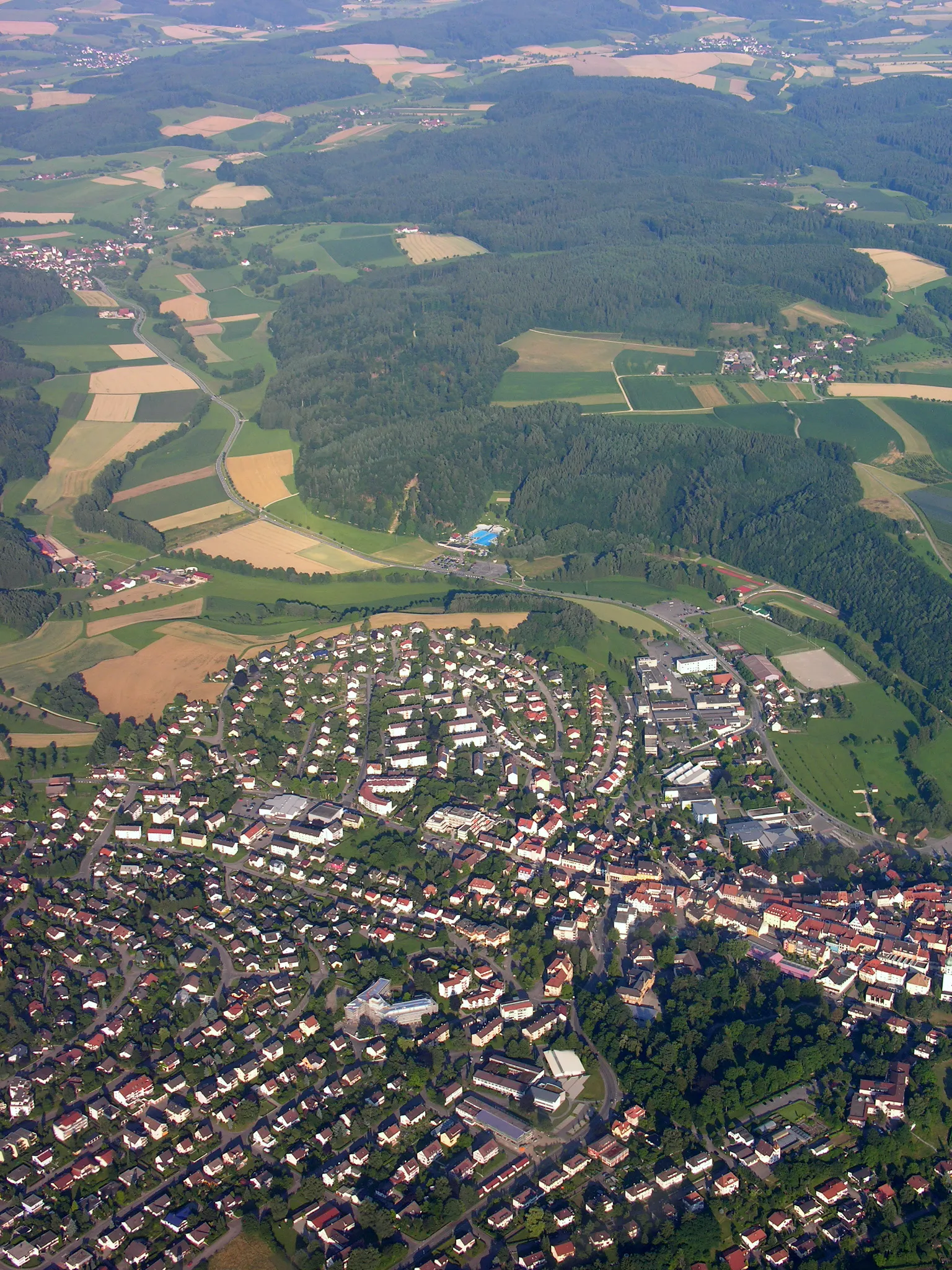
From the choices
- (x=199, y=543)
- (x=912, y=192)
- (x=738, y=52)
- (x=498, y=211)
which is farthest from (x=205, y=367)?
(x=738, y=52)

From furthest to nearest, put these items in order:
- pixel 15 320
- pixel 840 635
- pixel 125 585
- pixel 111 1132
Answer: pixel 15 320, pixel 125 585, pixel 840 635, pixel 111 1132

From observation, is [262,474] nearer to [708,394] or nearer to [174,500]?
[174,500]

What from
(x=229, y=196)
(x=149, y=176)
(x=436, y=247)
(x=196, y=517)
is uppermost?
(x=149, y=176)

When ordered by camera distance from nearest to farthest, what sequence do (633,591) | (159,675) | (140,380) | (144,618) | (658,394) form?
(159,675)
(144,618)
(633,591)
(658,394)
(140,380)

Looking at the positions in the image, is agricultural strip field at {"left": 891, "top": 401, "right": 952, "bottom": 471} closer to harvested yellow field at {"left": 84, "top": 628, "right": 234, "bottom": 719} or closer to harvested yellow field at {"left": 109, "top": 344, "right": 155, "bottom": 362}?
harvested yellow field at {"left": 84, "top": 628, "right": 234, "bottom": 719}

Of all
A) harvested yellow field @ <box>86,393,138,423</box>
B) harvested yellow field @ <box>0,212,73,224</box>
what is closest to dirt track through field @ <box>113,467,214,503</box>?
harvested yellow field @ <box>86,393,138,423</box>

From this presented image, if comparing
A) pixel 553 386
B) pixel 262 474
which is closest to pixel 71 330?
pixel 262 474

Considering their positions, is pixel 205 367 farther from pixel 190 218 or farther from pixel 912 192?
pixel 912 192

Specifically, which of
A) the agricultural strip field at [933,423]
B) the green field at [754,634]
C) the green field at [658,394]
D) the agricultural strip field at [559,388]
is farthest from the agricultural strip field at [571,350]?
the green field at [754,634]
